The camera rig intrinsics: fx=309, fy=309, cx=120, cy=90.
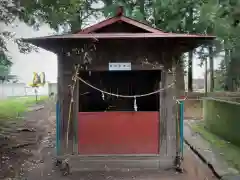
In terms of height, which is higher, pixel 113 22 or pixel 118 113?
pixel 113 22

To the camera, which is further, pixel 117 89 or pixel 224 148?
pixel 117 89

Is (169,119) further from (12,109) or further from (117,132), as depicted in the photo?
(12,109)

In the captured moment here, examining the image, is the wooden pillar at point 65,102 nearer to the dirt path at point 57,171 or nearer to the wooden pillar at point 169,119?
the dirt path at point 57,171

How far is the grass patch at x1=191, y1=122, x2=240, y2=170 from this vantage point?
7.47m

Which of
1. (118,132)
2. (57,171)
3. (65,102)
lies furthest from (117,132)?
(57,171)

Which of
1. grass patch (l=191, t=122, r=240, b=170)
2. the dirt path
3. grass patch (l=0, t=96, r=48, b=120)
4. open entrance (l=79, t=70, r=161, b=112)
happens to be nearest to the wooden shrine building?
the dirt path

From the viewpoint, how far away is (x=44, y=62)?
42156 mm

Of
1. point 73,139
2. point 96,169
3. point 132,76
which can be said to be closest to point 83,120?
point 73,139

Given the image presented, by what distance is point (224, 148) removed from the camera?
895 centimetres

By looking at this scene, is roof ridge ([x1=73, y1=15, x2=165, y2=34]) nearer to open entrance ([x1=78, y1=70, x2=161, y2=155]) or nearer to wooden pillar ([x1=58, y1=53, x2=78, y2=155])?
wooden pillar ([x1=58, y1=53, x2=78, y2=155])

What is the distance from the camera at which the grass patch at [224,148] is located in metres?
7.47

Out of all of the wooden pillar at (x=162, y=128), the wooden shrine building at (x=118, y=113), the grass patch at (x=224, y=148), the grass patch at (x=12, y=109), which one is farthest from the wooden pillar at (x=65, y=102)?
the grass patch at (x=12, y=109)

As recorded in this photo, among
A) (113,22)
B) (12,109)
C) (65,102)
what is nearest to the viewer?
(65,102)

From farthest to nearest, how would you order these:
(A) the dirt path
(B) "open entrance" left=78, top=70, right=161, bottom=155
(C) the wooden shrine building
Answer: (B) "open entrance" left=78, top=70, right=161, bottom=155 → (C) the wooden shrine building → (A) the dirt path
